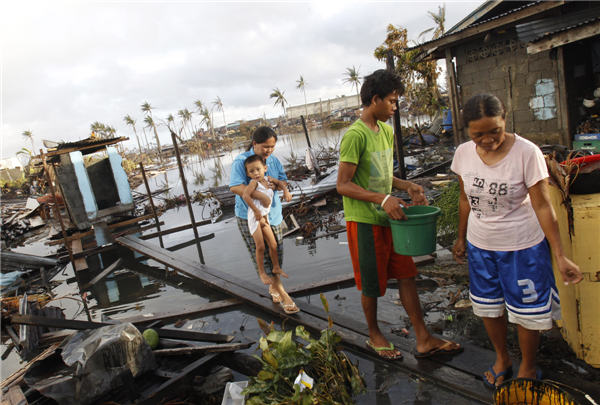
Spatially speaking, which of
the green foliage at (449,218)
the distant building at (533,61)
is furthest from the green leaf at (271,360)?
the distant building at (533,61)

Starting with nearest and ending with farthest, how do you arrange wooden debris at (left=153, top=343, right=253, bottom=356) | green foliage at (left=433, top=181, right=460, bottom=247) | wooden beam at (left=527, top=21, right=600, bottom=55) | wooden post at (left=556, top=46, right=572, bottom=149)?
wooden debris at (left=153, top=343, right=253, bottom=356), green foliage at (left=433, top=181, right=460, bottom=247), wooden beam at (left=527, top=21, right=600, bottom=55), wooden post at (left=556, top=46, right=572, bottom=149)

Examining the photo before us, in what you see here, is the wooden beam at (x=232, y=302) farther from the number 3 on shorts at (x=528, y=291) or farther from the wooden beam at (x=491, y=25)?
the wooden beam at (x=491, y=25)

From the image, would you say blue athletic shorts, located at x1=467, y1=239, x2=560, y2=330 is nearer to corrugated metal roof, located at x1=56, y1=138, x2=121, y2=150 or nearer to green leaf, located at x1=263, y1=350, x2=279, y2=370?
green leaf, located at x1=263, y1=350, x2=279, y2=370

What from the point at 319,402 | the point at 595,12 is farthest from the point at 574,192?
the point at 595,12

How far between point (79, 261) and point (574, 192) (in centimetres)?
852

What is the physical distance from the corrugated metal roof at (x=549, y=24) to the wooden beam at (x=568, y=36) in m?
0.97

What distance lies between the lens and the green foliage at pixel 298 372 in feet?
7.22

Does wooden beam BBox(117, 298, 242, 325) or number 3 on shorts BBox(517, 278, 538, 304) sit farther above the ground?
number 3 on shorts BBox(517, 278, 538, 304)

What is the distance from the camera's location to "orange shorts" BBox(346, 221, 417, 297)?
251cm

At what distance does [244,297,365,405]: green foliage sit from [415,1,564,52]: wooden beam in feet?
28.3

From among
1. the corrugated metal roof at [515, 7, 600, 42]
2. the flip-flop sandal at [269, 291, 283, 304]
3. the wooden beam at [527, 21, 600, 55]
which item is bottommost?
the flip-flop sandal at [269, 291, 283, 304]

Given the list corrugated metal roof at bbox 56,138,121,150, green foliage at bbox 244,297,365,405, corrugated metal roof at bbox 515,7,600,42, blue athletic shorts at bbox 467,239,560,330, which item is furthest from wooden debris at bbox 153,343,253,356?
corrugated metal roof at bbox 56,138,121,150

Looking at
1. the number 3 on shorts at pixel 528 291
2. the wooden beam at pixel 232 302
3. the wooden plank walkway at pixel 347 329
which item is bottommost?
the wooden beam at pixel 232 302

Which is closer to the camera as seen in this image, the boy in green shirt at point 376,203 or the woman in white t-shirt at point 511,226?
the woman in white t-shirt at point 511,226
